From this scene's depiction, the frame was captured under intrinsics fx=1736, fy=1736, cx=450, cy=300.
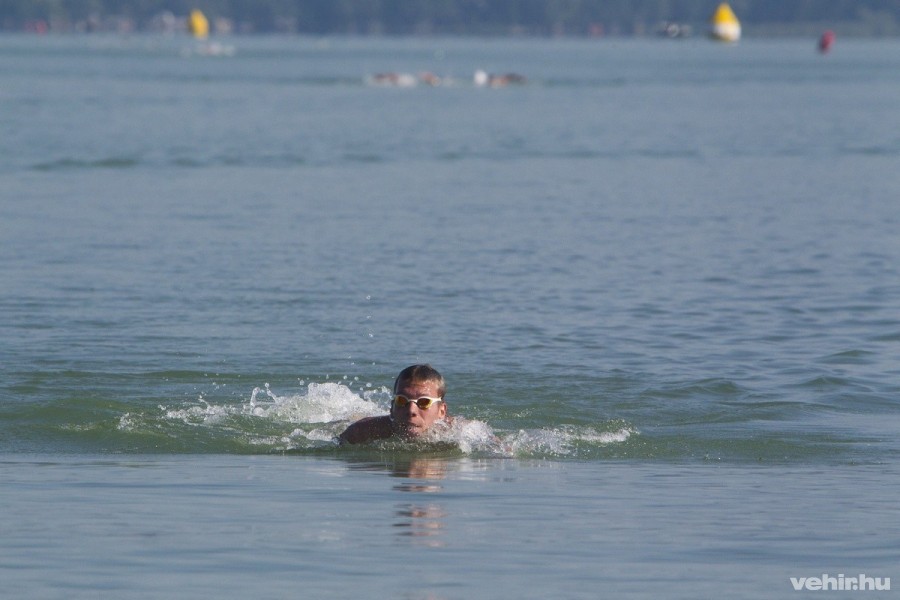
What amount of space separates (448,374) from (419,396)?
4.14m

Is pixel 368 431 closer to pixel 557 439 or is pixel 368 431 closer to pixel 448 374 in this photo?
pixel 557 439

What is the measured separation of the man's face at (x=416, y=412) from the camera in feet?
36.7

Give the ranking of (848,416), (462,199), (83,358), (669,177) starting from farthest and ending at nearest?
(669,177) < (462,199) < (83,358) < (848,416)

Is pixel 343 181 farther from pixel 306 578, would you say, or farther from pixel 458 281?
pixel 306 578

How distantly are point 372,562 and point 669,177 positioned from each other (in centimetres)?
2942

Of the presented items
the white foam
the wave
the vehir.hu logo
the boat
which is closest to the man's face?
the wave

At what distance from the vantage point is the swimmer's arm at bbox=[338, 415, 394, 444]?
11.9 metres

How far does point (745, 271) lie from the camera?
73.4 ft

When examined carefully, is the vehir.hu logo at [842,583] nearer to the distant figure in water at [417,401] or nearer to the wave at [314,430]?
the distant figure in water at [417,401]

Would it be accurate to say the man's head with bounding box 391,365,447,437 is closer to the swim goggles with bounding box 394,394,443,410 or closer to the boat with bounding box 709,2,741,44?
the swim goggles with bounding box 394,394,443,410

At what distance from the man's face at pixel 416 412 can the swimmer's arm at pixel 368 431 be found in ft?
0.79

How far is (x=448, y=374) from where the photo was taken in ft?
50.3

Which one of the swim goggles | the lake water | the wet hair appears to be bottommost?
the lake water

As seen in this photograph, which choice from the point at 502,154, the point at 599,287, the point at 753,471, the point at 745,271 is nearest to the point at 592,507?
the point at 753,471
